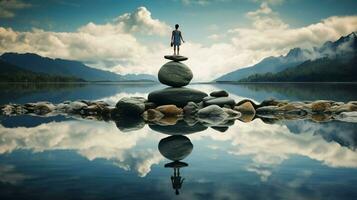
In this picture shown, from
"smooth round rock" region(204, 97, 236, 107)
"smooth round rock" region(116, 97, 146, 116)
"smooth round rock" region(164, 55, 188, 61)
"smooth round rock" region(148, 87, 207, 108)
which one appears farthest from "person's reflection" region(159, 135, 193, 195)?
"smooth round rock" region(164, 55, 188, 61)

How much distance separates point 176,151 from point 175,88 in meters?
20.5

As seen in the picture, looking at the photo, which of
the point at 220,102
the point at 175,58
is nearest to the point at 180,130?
the point at 220,102

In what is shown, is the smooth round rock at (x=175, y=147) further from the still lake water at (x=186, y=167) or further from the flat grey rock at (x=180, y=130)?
the flat grey rock at (x=180, y=130)

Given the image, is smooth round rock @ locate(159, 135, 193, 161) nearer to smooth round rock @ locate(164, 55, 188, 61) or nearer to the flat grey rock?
the flat grey rock

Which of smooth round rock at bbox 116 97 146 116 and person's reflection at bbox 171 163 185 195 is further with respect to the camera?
smooth round rock at bbox 116 97 146 116

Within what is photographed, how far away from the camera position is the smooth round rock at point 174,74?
115 feet

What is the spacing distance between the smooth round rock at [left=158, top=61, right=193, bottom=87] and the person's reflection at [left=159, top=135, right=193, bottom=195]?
16.8 meters

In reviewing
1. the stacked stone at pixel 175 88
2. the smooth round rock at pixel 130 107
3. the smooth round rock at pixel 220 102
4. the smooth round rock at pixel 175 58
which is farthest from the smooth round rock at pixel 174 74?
the smooth round rock at pixel 130 107

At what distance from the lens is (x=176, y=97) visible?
33969mm

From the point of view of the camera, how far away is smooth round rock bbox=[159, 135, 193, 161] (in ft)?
45.0

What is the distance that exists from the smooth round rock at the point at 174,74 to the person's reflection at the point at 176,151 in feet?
55.0

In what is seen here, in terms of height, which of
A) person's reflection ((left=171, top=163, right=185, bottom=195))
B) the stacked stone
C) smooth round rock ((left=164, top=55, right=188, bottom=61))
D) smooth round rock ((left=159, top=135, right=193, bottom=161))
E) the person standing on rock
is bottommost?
smooth round rock ((left=159, top=135, right=193, bottom=161))

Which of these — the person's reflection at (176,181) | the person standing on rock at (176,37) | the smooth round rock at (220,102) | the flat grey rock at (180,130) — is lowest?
the flat grey rock at (180,130)

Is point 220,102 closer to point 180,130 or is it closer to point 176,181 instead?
point 180,130
